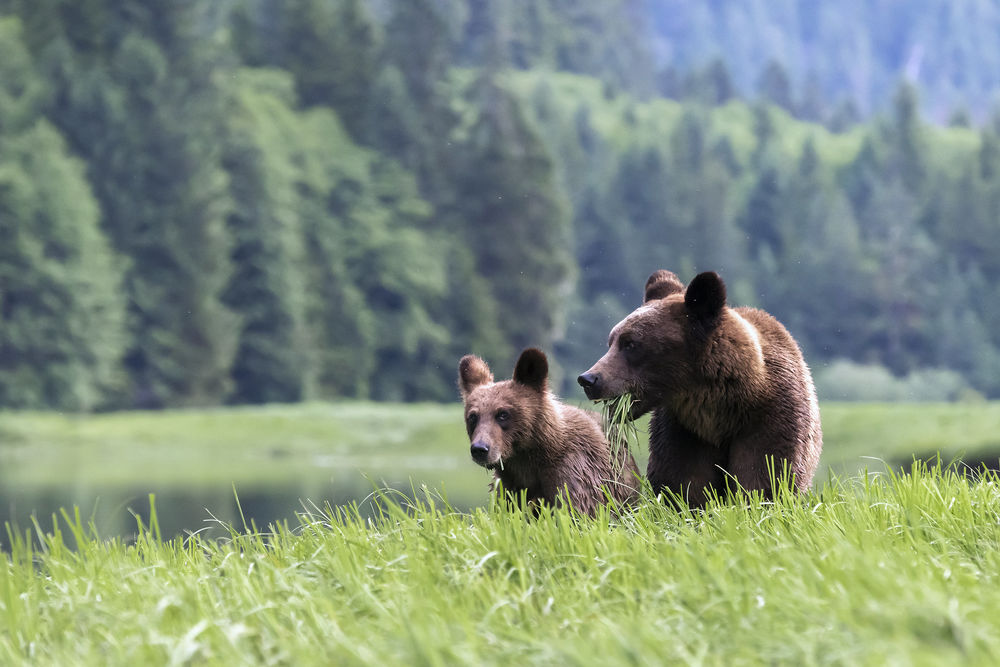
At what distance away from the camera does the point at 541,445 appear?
20.6 ft

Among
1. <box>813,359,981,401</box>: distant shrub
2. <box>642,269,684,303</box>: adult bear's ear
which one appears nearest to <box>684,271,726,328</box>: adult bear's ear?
<box>642,269,684,303</box>: adult bear's ear

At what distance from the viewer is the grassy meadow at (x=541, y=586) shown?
351 centimetres

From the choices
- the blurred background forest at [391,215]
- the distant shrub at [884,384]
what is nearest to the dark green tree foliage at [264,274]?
the blurred background forest at [391,215]

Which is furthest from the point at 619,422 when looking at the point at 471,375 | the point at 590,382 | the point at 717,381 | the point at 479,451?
the point at 471,375

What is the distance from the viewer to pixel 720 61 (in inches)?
4751

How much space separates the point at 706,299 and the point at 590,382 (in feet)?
2.07

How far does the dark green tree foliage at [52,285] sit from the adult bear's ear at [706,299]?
43.1m

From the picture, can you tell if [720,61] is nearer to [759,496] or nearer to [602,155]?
[602,155]

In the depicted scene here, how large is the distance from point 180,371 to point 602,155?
4722 cm

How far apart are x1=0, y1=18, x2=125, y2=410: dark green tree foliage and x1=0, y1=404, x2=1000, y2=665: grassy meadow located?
4255 centimetres

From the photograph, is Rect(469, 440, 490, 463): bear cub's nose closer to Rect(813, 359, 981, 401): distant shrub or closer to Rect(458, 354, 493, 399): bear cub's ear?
Rect(458, 354, 493, 399): bear cub's ear

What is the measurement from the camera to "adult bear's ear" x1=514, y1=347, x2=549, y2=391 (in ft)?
21.0

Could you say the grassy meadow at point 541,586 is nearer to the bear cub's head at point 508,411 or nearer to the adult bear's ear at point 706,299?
the bear cub's head at point 508,411

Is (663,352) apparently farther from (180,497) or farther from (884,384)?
(884,384)
